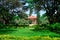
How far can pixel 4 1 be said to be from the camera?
74.1 ft

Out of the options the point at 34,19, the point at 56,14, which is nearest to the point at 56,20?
the point at 56,14

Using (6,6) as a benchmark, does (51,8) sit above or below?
below

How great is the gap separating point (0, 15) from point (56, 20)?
7.55 meters

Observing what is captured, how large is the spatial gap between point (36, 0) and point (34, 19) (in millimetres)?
19667

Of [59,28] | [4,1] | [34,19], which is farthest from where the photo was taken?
[34,19]

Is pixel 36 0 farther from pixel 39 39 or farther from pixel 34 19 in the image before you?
pixel 34 19

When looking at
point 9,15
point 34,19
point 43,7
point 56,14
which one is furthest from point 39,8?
point 34,19

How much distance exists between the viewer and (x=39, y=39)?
1114 centimetres

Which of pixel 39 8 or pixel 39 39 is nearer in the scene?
pixel 39 39

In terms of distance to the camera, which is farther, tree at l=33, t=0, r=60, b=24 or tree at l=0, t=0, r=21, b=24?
tree at l=33, t=0, r=60, b=24

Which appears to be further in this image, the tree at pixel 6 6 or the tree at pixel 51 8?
the tree at pixel 51 8

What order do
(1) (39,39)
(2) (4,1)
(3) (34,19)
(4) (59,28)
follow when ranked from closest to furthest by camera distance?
(1) (39,39) < (4) (59,28) < (2) (4,1) < (3) (34,19)

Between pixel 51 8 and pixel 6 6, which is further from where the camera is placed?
pixel 51 8

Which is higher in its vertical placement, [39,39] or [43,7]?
[43,7]
